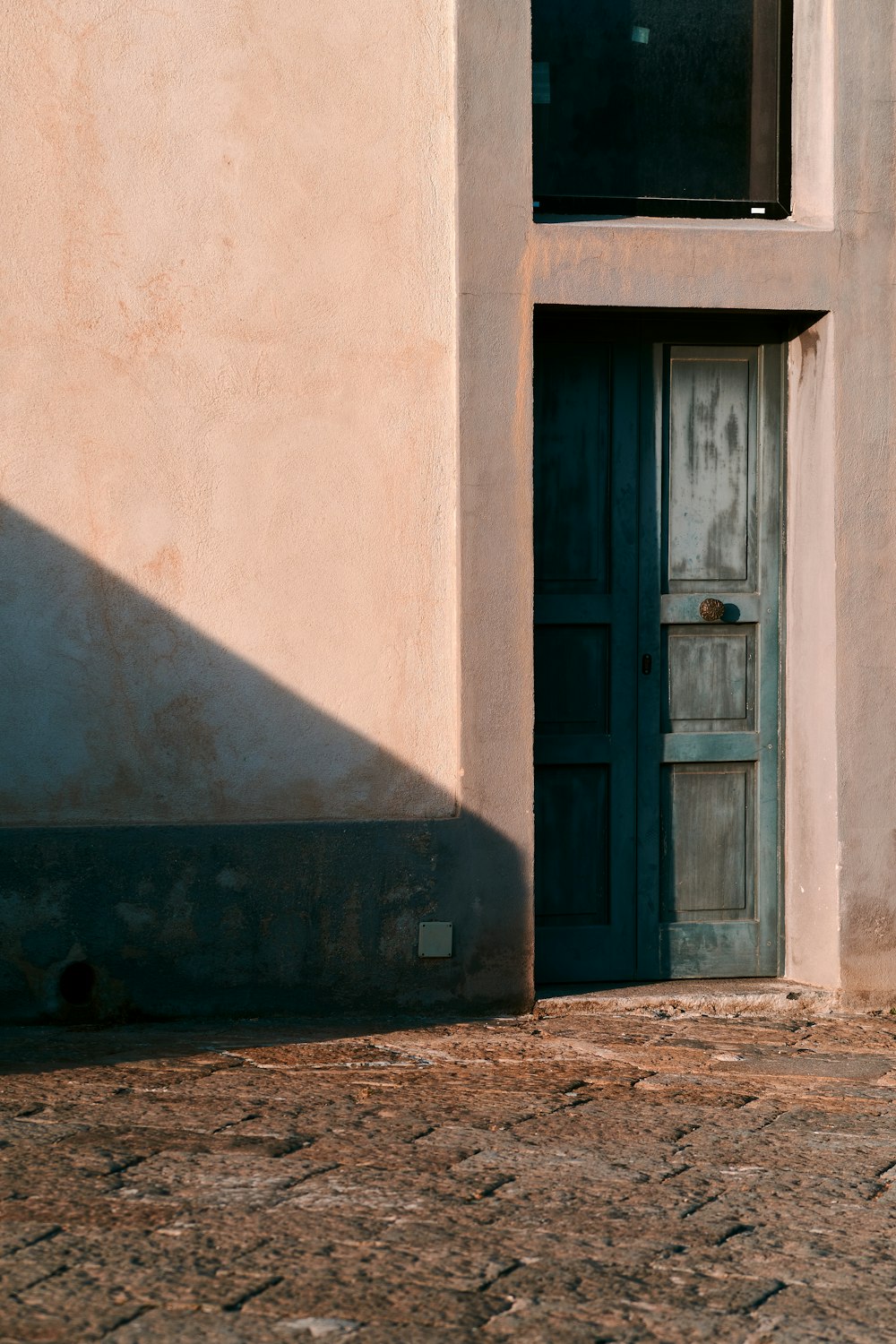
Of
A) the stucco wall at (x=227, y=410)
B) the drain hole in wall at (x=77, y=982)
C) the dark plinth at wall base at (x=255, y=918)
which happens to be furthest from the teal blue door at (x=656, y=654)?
the drain hole in wall at (x=77, y=982)

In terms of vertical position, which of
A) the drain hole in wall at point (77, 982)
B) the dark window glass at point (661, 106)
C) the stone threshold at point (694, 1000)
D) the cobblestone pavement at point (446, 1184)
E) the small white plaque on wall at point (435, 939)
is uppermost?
the dark window glass at point (661, 106)

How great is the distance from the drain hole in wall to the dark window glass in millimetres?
3039

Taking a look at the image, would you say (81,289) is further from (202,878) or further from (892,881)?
(892,881)

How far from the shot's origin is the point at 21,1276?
123 inches

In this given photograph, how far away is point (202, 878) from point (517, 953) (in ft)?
3.61

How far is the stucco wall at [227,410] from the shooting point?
526 centimetres

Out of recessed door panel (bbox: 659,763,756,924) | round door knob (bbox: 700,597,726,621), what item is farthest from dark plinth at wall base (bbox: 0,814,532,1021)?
round door knob (bbox: 700,597,726,621)

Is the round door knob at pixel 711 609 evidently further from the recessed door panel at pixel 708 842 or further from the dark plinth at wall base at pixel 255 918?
the dark plinth at wall base at pixel 255 918

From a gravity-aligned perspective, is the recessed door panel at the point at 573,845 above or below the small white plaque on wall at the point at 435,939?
above

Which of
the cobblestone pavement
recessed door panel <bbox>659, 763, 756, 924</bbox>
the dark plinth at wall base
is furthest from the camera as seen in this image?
recessed door panel <bbox>659, 763, 756, 924</bbox>

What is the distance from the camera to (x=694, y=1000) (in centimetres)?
568

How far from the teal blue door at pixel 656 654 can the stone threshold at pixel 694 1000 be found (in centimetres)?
9

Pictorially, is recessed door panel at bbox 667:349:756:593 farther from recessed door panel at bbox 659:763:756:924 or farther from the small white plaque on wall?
the small white plaque on wall

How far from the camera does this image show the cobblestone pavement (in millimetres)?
3035
